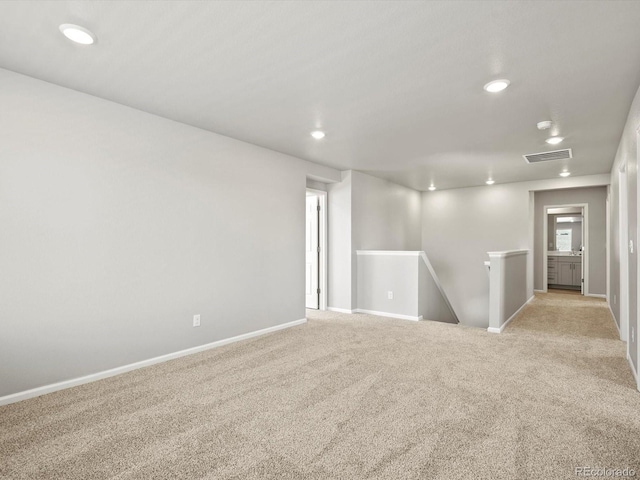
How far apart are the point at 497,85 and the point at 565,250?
9023 millimetres

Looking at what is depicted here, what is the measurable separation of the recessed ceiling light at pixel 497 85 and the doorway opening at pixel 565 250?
6.47m

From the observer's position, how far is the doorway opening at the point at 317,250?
6086mm

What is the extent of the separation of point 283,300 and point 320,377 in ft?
6.25

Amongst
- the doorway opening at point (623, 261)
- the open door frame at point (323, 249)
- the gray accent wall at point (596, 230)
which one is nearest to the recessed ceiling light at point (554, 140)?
the doorway opening at point (623, 261)

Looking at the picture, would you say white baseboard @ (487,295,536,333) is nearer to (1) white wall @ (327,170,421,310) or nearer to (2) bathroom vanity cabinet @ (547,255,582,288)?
(1) white wall @ (327,170,421,310)

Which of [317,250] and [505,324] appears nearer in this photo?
[505,324]

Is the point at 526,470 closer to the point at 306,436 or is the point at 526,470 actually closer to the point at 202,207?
the point at 306,436

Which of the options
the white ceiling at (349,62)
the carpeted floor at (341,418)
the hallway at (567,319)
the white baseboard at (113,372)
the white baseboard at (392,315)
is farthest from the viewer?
the white baseboard at (392,315)

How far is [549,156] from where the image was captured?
4.91m

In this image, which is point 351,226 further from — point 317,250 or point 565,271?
point 565,271

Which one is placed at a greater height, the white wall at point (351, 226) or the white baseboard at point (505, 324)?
the white wall at point (351, 226)

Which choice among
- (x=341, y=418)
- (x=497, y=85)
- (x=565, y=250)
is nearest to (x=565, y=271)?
(x=565, y=250)

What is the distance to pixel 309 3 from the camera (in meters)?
1.85

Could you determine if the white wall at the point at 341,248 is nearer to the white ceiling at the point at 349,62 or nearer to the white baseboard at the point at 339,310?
the white baseboard at the point at 339,310
